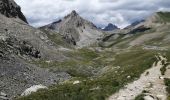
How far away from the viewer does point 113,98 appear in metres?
32.6

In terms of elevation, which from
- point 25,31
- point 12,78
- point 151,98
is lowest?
point 151,98

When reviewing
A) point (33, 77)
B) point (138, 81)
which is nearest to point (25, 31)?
point (33, 77)

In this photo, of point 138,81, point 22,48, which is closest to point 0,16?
point 22,48

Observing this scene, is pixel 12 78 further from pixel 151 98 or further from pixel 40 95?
pixel 151 98

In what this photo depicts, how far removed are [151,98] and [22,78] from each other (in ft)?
109

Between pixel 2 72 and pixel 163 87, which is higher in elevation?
pixel 2 72

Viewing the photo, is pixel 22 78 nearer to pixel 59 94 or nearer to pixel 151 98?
pixel 59 94

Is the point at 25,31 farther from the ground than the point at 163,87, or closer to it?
farther from the ground

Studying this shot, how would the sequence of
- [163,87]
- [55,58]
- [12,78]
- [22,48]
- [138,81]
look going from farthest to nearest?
[55,58] < [22,48] < [12,78] < [138,81] < [163,87]

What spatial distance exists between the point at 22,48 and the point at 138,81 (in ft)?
262

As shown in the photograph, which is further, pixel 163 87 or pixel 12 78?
pixel 12 78

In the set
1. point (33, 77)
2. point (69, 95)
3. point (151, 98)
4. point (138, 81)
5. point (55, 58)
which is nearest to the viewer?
point (151, 98)

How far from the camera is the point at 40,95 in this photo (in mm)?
34594

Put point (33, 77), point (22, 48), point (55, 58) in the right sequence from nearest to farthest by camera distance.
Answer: point (33, 77), point (22, 48), point (55, 58)
